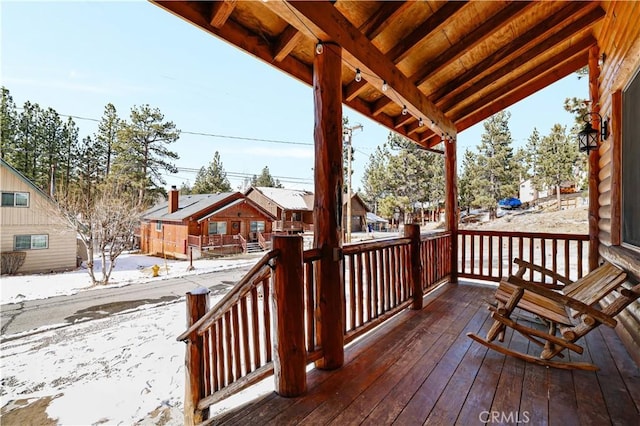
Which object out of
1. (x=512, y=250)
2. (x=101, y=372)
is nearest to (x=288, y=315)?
(x=101, y=372)

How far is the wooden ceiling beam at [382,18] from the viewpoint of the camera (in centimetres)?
228

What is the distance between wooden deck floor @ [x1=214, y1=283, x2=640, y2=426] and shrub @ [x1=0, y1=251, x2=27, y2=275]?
1497 centimetres

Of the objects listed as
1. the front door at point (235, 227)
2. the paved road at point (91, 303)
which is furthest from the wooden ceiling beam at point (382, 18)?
the front door at point (235, 227)

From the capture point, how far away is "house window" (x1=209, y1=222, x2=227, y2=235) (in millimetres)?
17095

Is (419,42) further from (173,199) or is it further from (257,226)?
(173,199)

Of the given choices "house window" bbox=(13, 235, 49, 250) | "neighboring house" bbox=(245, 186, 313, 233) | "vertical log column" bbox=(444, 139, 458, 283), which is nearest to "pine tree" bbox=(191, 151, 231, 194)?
"neighboring house" bbox=(245, 186, 313, 233)

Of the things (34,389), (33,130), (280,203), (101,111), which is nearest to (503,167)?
(280,203)

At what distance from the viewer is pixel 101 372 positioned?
14.2 ft

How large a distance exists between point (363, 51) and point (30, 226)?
616 inches

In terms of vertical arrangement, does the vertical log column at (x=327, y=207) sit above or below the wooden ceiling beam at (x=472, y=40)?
below

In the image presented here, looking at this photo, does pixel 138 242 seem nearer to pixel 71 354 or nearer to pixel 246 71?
pixel 246 71

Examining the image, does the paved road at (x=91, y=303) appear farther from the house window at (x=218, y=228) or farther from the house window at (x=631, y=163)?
the house window at (x=631, y=163)

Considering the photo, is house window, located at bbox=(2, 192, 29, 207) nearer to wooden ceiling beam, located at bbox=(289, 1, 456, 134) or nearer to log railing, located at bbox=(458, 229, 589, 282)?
wooden ceiling beam, located at bbox=(289, 1, 456, 134)

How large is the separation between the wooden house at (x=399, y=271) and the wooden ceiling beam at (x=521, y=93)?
0.89ft
